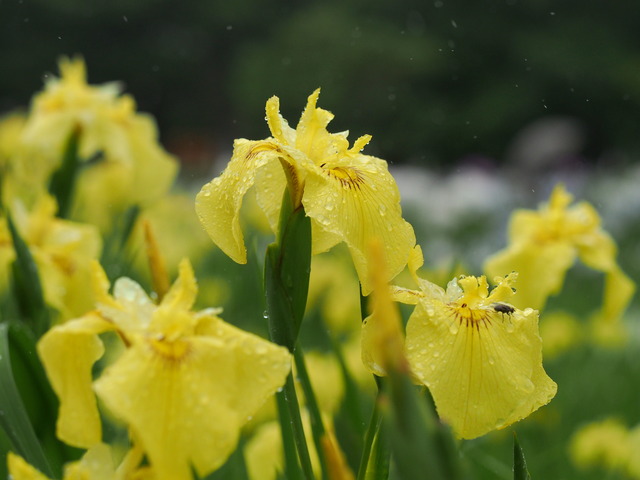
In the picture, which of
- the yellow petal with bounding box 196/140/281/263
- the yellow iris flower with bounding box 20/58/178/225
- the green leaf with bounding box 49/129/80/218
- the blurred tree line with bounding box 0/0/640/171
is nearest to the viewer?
the yellow petal with bounding box 196/140/281/263

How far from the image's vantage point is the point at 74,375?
0.44 metres

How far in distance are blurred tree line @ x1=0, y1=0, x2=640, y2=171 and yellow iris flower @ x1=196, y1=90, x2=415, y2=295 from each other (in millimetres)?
5143

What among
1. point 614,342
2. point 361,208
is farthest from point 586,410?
point 361,208

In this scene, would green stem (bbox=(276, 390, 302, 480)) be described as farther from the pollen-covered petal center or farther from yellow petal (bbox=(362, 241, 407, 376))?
yellow petal (bbox=(362, 241, 407, 376))

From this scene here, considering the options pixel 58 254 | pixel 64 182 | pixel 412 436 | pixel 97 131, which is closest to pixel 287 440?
pixel 412 436

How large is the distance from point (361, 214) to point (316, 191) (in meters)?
0.03

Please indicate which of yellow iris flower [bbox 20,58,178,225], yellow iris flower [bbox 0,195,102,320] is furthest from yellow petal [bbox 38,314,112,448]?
yellow iris flower [bbox 20,58,178,225]

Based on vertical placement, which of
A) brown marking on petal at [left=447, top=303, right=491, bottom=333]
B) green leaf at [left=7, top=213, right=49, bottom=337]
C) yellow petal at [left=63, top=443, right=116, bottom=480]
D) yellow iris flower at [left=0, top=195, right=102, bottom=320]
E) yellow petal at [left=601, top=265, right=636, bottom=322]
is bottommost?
yellow petal at [left=601, top=265, right=636, bottom=322]

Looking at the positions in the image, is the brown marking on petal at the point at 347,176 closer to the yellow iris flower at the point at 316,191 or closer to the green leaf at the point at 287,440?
the yellow iris flower at the point at 316,191

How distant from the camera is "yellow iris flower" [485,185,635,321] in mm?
896

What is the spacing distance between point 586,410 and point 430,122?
4960 mm

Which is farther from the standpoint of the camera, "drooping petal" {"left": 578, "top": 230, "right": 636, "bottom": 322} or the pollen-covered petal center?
"drooping petal" {"left": 578, "top": 230, "right": 636, "bottom": 322}

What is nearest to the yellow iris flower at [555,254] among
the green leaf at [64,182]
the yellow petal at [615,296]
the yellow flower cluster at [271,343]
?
the yellow petal at [615,296]

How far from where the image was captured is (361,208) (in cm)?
49
